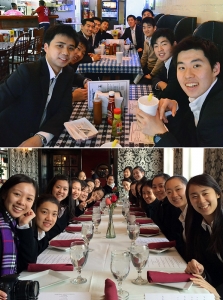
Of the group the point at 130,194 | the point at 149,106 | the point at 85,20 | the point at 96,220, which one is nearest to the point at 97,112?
the point at 149,106

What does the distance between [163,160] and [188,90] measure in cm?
46

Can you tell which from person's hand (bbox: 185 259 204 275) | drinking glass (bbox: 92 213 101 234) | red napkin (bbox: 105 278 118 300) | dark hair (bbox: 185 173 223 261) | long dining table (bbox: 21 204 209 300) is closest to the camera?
red napkin (bbox: 105 278 118 300)

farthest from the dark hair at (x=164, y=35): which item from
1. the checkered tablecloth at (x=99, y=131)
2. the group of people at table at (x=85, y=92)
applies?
the checkered tablecloth at (x=99, y=131)

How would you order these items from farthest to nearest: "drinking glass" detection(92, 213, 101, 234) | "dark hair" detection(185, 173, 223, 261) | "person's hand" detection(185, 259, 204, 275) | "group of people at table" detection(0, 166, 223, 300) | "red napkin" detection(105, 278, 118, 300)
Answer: "drinking glass" detection(92, 213, 101, 234)
"dark hair" detection(185, 173, 223, 261)
"group of people at table" detection(0, 166, 223, 300)
"person's hand" detection(185, 259, 204, 275)
"red napkin" detection(105, 278, 118, 300)

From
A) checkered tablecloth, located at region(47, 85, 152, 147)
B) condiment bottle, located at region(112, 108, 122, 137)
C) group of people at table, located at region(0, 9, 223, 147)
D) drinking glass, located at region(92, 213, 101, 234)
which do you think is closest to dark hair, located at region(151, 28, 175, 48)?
group of people at table, located at region(0, 9, 223, 147)

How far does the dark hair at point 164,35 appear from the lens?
1232 millimetres

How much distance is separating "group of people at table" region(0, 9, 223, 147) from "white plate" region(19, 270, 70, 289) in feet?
1.31

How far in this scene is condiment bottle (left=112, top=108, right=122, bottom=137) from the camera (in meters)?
1.26

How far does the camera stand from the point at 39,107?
Answer: 124cm

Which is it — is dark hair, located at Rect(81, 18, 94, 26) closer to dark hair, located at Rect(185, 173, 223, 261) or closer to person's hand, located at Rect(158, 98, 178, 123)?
→ person's hand, located at Rect(158, 98, 178, 123)

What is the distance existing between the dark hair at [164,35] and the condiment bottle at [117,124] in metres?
0.28

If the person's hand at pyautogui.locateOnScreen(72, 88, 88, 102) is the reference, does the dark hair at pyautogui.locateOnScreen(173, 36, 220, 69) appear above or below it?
above

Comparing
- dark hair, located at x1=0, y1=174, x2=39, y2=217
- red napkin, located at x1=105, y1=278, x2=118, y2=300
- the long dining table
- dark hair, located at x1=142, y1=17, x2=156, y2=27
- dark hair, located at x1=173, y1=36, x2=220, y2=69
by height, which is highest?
dark hair, located at x1=142, y1=17, x2=156, y2=27

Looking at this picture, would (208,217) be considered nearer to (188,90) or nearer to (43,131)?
(188,90)
